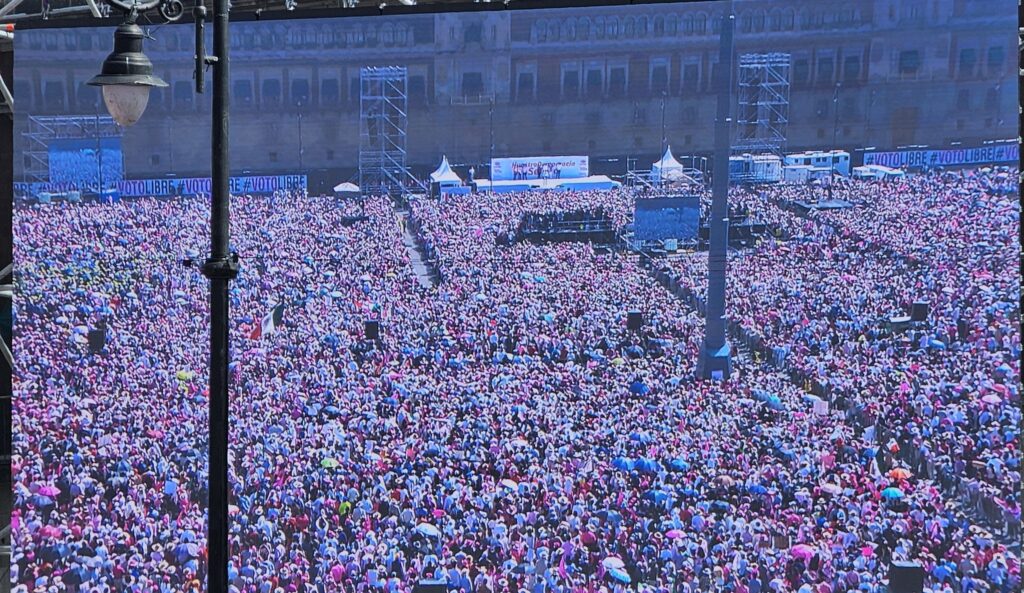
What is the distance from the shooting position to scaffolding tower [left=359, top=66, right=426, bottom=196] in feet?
31.0

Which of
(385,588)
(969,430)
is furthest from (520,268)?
(969,430)

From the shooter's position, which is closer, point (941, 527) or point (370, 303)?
point (941, 527)

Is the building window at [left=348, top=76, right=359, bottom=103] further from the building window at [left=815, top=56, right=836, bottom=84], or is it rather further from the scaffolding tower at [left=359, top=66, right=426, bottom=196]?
the building window at [left=815, top=56, right=836, bottom=84]

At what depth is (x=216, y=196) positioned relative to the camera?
539 centimetres

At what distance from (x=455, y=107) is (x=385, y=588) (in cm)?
341

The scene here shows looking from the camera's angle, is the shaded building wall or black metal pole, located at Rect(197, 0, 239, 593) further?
the shaded building wall

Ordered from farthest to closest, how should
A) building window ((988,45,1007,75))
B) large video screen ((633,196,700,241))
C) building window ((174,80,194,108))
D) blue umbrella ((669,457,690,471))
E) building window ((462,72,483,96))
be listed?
building window ((174,80,194,108))
building window ((462,72,483,96))
large video screen ((633,196,700,241))
blue umbrella ((669,457,690,471))
building window ((988,45,1007,75))

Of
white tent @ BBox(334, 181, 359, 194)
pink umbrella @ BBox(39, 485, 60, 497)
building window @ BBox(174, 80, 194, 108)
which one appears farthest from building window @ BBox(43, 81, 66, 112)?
pink umbrella @ BBox(39, 485, 60, 497)

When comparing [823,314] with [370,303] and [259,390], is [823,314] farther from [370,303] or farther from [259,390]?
[259,390]

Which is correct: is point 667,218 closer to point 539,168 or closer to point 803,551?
point 539,168

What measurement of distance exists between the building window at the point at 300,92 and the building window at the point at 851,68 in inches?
145

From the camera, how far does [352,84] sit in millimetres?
9508

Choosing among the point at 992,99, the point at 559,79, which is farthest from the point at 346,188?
the point at 992,99

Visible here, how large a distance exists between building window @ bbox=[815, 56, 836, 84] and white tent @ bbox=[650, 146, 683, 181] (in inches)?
42.5
